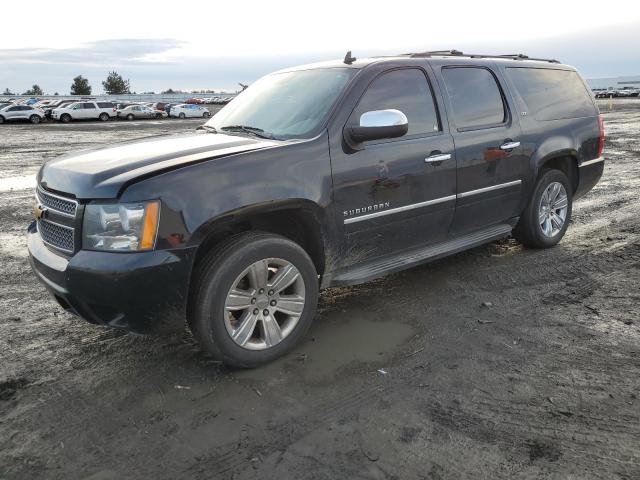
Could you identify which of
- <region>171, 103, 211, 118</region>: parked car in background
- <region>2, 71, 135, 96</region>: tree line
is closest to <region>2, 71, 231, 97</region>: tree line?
<region>2, 71, 135, 96</region>: tree line

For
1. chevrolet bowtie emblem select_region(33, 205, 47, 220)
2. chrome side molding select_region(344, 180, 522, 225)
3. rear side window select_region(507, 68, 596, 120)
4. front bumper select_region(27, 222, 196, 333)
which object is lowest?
front bumper select_region(27, 222, 196, 333)

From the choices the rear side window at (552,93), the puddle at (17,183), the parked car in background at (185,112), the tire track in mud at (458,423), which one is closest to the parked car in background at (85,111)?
the parked car in background at (185,112)

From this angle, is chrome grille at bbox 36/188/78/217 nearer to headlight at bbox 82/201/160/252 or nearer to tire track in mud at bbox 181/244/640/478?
headlight at bbox 82/201/160/252

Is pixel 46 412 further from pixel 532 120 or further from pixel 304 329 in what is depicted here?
pixel 532 120

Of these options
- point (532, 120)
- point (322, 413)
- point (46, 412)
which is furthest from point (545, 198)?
point (46, 412)

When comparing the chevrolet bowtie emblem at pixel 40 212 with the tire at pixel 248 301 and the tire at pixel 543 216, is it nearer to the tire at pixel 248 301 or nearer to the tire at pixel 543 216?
the tire at pixel 248 301

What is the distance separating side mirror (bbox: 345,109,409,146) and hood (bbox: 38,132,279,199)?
21.8 inches

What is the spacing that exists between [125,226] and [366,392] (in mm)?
1682

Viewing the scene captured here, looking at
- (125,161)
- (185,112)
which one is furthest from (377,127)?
(185,112)

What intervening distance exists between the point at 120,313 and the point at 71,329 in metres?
1.30

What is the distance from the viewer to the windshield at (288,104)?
155 inches

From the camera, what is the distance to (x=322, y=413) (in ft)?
9.96

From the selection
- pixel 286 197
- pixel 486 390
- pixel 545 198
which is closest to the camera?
pixel 486 390

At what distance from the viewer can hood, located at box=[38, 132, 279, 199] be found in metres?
3.15
